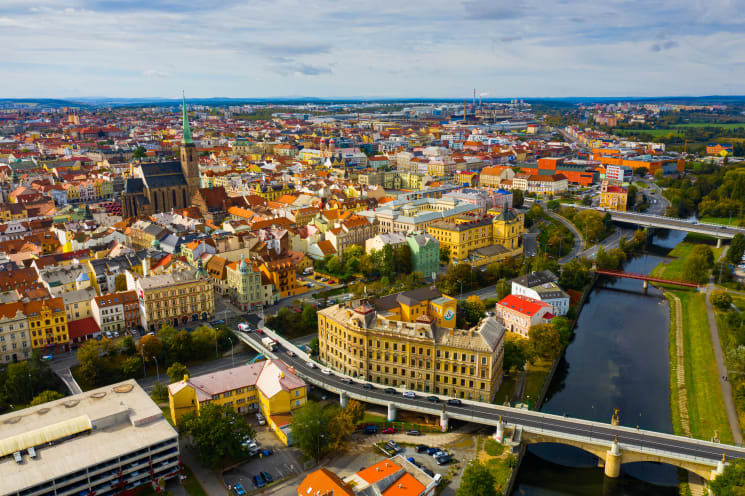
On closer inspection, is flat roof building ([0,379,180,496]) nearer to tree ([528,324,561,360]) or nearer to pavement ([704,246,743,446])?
tree ([528,324,561,360])

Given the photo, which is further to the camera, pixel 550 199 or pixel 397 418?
pixel 550 199

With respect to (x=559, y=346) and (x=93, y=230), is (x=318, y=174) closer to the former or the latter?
(x=93, y=230)

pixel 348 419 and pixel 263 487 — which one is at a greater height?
pixel 348 419

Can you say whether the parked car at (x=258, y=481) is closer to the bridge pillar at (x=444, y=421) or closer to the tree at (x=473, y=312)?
the bridge pillar at (x=444, y=421)

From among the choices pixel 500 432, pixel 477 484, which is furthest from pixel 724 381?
pixel 477 484

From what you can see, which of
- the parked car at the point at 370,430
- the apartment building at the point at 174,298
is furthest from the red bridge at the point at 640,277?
the apartment building at the point at 174,298

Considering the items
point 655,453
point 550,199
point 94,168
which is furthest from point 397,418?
point 94,168

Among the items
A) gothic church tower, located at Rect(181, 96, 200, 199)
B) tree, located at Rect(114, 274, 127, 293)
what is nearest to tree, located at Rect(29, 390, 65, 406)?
tree, located at Rect(114, 274, 127, 293)
